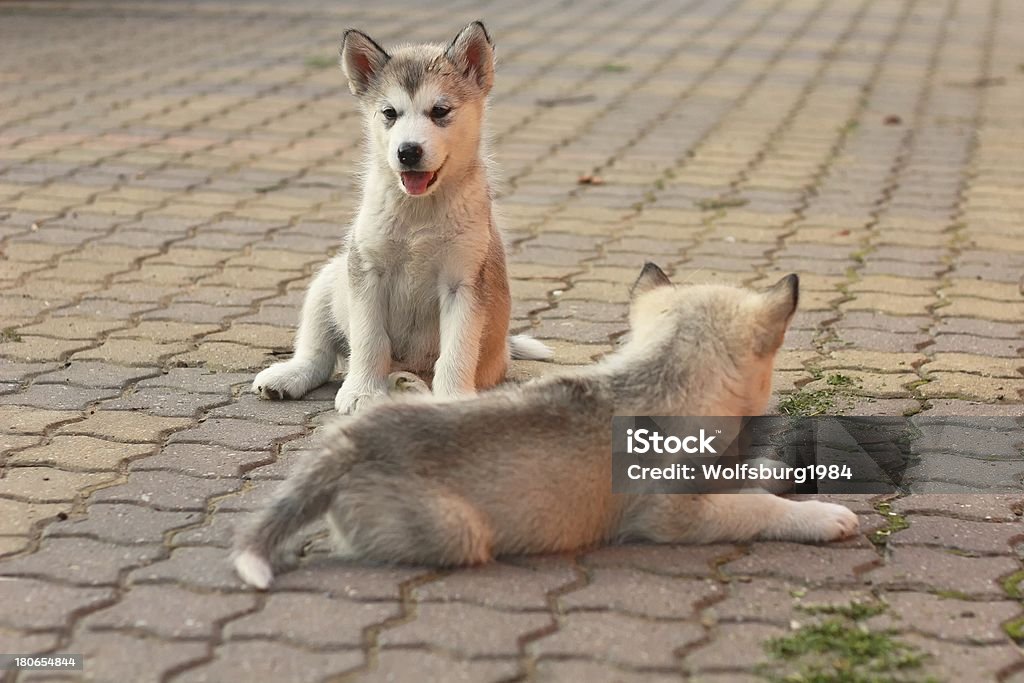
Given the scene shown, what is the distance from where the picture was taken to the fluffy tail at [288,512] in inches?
153

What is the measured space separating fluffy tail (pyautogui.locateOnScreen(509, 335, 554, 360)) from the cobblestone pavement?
0.13m

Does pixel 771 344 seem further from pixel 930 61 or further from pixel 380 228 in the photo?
pixel 930 61

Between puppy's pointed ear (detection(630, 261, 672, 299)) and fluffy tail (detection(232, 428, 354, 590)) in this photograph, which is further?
puppy's pointed ear (detection(630, 261, 672, 299))

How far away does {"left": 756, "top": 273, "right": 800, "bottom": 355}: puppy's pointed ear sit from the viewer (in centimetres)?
423

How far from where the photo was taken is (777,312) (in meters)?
4.25

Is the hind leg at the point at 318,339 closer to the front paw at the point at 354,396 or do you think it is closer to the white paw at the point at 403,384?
the front paw at the point at 354,396

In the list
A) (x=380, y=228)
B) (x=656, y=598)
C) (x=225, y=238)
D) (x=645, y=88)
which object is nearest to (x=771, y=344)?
(x=656, y=598)

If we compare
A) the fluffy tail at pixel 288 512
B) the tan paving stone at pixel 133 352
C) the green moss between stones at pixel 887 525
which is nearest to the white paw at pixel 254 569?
the fluffy tail at pixel 288 512

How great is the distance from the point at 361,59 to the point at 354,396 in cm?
141

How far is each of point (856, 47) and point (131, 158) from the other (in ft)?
27.2

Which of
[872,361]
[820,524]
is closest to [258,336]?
[872,361]

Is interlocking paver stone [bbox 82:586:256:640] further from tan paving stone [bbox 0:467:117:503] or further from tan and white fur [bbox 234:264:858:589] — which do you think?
tan paving stone [bbox 0:467:117:503]

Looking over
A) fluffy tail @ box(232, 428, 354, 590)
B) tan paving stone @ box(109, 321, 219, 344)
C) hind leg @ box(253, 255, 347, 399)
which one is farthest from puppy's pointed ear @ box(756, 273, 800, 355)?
tan paving stone @ box(109, 321, 219, 344)

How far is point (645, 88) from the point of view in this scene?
12555 millimetres
